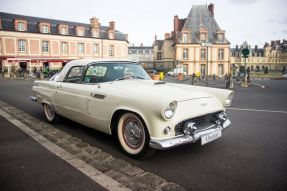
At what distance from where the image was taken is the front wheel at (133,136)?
354 centimetres

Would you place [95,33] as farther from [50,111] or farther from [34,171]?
[34,171]

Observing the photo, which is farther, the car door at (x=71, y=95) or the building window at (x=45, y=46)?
the building window at (x=45, y=46)

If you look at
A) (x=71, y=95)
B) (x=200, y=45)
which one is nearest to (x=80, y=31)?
(x=200, y=45)

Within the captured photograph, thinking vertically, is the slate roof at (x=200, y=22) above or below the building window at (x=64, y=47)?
above

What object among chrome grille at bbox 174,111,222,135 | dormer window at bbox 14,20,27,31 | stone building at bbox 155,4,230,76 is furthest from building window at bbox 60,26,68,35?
chrome grille at bbox 174,111,222,135

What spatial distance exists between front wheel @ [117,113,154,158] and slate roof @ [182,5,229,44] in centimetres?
4562

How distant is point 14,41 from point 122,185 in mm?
43011

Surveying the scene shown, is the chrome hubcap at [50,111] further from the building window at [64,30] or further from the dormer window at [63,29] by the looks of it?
the building window at [64,30]

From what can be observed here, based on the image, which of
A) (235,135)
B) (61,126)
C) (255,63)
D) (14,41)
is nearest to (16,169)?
(61,126)

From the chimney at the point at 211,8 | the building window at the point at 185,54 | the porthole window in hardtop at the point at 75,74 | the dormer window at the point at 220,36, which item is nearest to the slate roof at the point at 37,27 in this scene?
the building window at the point at 185,54

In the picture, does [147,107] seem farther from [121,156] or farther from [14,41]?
[14,41]

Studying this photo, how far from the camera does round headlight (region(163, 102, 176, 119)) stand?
3285 millimetres

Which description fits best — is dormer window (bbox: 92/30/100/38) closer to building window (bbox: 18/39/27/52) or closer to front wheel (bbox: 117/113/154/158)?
building window (bbox: 18/39/27/52)

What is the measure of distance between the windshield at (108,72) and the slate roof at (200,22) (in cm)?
4437
